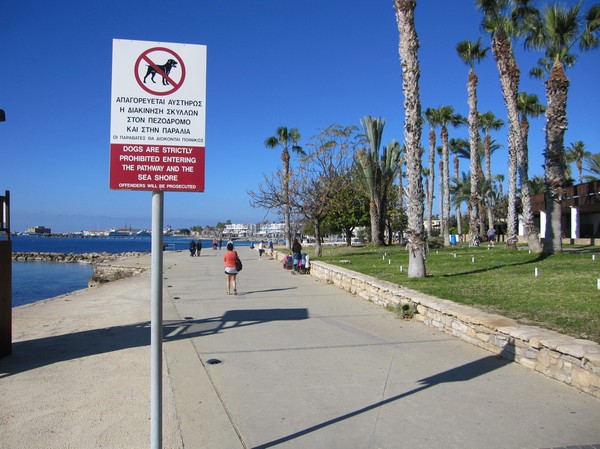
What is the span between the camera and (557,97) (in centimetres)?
1798

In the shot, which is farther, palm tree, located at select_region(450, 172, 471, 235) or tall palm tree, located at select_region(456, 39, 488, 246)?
palm tree, located at select_region(450, 172, 471, 235)

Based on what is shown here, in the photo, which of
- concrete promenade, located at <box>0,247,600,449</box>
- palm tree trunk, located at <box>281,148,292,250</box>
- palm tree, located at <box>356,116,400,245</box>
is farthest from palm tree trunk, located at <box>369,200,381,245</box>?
concrete promenade, located at <box>0,247,600,449</box>

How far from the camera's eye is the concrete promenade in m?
4.11

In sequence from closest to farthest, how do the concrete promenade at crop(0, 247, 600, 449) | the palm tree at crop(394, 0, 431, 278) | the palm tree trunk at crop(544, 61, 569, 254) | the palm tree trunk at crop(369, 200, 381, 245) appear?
the concrete promenade at crop(0, 247, 600, 449) → the palm tree at crop(394, 0, 431, 278) → the palm tree trunk at crop(544, 61, 569, 254) → the palm tree trunk at crop(369, 200, 381, 245)

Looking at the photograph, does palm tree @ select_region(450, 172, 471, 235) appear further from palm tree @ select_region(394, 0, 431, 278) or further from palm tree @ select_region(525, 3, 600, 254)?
palm tree @ select_region(394, 0, 431, 278)

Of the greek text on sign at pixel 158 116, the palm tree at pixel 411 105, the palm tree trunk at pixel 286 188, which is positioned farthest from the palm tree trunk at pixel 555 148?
the greek text on sign at pixel 158 116

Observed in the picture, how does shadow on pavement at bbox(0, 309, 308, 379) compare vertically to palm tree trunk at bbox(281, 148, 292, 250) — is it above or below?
below

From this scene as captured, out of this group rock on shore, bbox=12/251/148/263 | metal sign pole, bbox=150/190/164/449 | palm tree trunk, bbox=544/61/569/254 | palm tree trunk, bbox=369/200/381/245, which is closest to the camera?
A: metal sign pole, bbox=150/190/164/449

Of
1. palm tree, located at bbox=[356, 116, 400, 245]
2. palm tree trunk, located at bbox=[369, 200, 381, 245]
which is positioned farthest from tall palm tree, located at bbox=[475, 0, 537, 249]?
palm tree trunk, located at bbox=[369, 200, 381, 245]

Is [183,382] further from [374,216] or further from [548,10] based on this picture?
[374,216]

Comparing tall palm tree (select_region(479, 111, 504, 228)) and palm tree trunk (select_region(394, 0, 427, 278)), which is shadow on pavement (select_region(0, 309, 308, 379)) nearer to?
palm tree trunk (select_region(394, 0, 427, 278))

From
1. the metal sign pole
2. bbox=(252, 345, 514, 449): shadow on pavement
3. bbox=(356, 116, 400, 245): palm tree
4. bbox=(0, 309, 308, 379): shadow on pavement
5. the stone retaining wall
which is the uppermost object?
bbox=(356, 116, 400, 245): palm tree

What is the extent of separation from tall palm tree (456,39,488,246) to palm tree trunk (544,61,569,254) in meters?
9.09

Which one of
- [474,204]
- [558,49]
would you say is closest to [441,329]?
[558,49]
